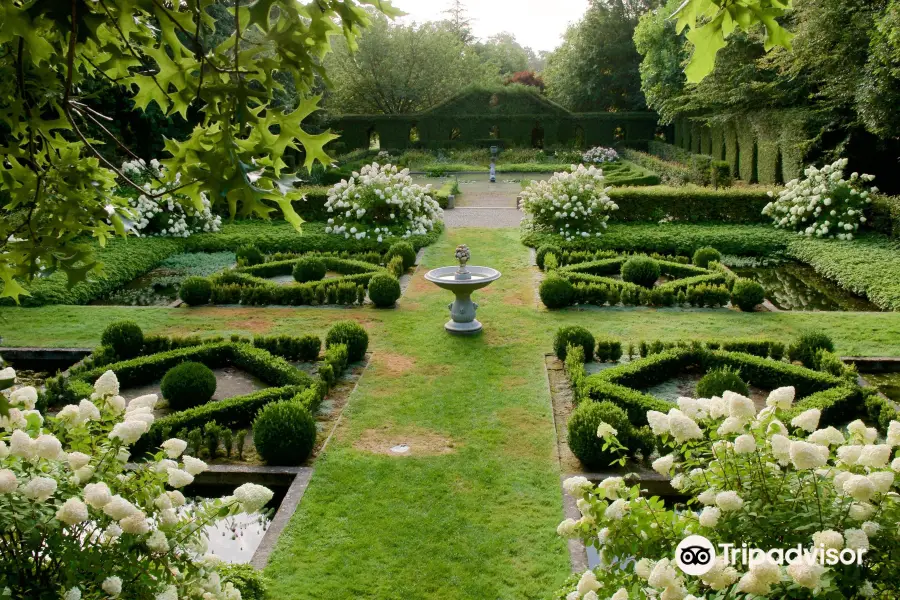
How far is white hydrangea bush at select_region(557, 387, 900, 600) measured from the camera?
2.85 metres

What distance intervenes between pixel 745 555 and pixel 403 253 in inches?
511

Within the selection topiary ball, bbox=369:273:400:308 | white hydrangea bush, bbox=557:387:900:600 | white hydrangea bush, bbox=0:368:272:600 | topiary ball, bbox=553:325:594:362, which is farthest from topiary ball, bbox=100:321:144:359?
white hydrangea bush, bbox=557:387:900:600

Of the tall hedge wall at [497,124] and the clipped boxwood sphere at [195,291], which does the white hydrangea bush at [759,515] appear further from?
the tall hedge wall at [497,124]

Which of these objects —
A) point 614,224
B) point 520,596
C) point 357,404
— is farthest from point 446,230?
point 520,596

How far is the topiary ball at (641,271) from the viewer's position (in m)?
14.0

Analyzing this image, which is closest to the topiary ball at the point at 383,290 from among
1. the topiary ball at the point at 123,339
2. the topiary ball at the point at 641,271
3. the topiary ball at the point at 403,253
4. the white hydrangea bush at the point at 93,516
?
the topiary ball at the point at 403,253

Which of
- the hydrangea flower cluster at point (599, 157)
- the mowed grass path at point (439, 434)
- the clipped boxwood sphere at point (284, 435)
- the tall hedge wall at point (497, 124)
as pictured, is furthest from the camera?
the tall hedge wall at point (497, 124)

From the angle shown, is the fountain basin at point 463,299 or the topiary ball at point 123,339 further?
the fountain basin at point 463,299

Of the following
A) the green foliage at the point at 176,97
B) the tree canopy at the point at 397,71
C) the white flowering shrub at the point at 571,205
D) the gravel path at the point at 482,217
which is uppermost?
the tree canopy at the point at 397,71

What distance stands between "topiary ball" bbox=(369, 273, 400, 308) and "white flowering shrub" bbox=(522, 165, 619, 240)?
A: 570cm

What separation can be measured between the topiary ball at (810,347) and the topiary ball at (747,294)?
2.75 metres

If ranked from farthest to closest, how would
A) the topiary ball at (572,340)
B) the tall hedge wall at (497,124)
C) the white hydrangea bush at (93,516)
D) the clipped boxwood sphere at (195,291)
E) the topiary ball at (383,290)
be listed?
the tall hedge wall at (497,124), the clipped boxwood sphere at (195,291), the topiary ball at (383,290), the topiary ball at (572,340), the white hydrangea bush at (93,516)

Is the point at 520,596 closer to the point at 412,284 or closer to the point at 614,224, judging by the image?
the point at 412,284

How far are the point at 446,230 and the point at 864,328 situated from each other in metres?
10.7
